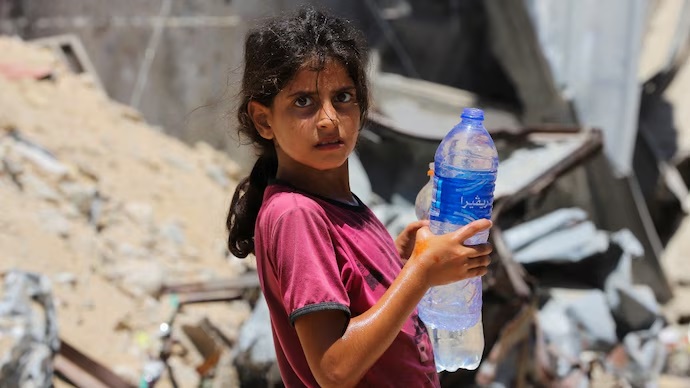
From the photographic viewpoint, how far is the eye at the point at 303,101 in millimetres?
1477

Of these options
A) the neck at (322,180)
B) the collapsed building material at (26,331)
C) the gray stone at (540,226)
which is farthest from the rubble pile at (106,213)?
the neck at (322,180)

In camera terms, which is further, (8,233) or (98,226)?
(98,226)

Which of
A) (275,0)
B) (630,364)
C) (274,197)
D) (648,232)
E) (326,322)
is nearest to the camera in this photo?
(326,322)

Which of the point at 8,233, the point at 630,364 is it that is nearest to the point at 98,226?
the point at 8,233

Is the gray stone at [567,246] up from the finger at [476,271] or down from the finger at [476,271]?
down

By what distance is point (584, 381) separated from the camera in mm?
4008

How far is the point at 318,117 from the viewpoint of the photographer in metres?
1.46

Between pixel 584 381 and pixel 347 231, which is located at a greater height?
pixel 347 231

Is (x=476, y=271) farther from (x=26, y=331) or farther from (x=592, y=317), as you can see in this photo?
(x=592, y=317)

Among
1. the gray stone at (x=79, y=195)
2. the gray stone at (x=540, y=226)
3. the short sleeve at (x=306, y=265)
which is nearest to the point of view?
the short sleeve at (x=306, y=265)

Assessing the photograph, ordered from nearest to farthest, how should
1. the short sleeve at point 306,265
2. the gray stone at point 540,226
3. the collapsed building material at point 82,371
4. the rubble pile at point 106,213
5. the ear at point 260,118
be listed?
the short sleeve at point 306,265 < the ear at point 260,118 < the collapsed building material at point 82,371 < the rubble pile at point 106,213 < the gray stone at point 540,226

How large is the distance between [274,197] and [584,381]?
296cm

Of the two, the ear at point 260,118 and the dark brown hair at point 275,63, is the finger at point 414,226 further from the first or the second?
the ear at point 260,118

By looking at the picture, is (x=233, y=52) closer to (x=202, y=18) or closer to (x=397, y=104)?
(x=202, y=18)
